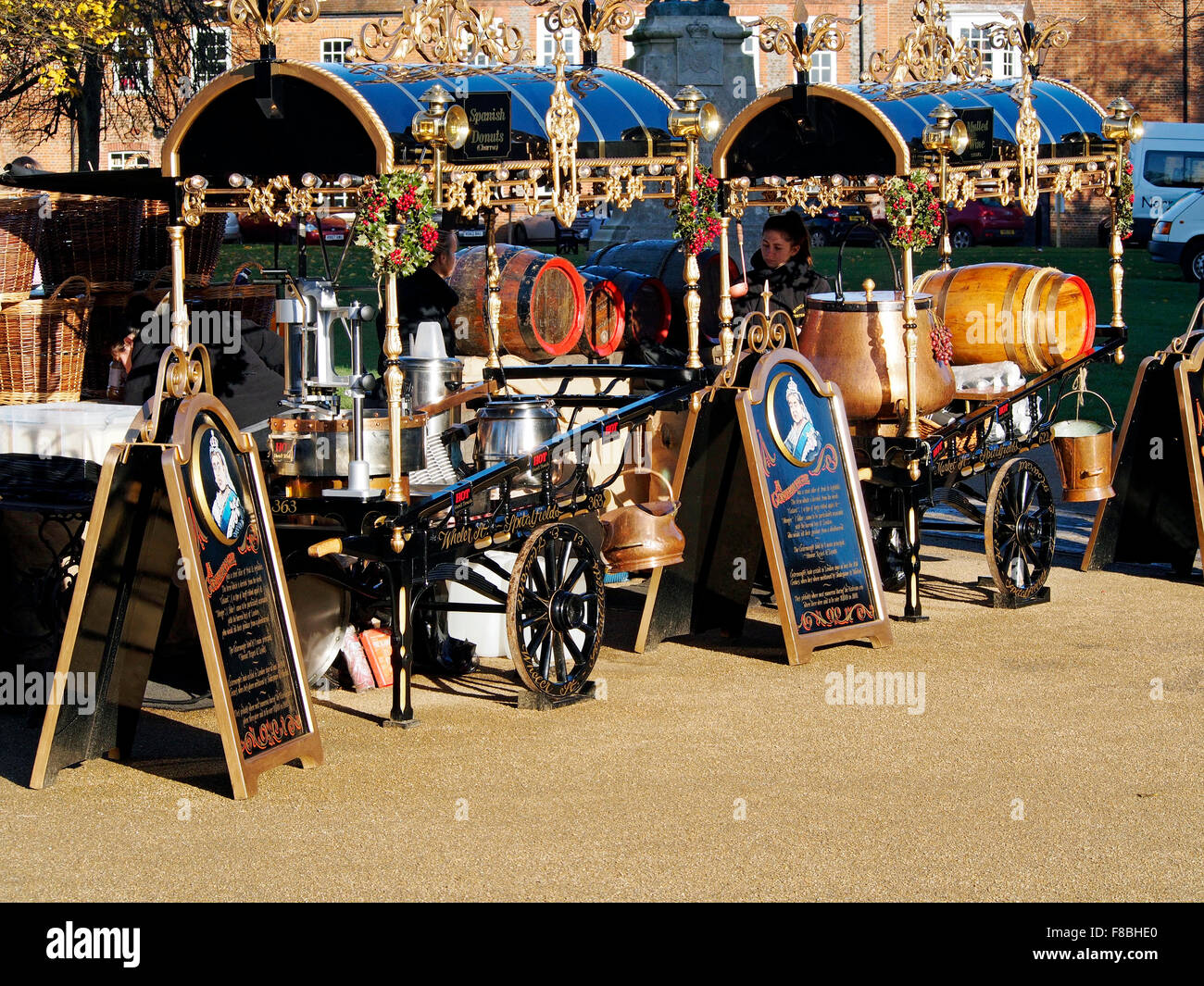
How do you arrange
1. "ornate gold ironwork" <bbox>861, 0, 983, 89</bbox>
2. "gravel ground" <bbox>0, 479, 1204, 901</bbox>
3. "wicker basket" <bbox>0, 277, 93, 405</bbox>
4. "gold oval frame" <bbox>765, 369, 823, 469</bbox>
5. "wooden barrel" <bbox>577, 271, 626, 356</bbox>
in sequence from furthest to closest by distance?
1. "wooden barrel" <bbox>577, 271, 626, 356</bbox>
2. "ornate gold ironwork" <bbox>861, 0, 983, 89</bbox>
3. "wicker basket" <bbox>0, 277, 93, 405</bbox>
4. "gold oval frame" <bbox>765, 369, 823, 469</bbox>
5. "gravel ground" <bbox>0, 479, 1204, 901</bbox>

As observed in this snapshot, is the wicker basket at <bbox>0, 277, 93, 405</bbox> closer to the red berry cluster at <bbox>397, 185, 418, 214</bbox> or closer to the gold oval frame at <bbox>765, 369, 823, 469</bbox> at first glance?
the red berry cluster at <bbox>397, 185, 418, 214</bbox>

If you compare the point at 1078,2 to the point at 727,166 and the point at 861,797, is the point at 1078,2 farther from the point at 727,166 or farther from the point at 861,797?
the point at 861,797

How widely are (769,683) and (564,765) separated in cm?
153

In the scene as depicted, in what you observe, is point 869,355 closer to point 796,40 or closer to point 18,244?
point 796,40

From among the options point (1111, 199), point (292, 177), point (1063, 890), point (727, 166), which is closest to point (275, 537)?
point (292, 177)

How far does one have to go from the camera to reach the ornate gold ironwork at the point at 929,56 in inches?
415

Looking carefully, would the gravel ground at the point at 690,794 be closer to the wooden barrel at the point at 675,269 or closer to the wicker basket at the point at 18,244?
the wicker basket at the point at 18,244

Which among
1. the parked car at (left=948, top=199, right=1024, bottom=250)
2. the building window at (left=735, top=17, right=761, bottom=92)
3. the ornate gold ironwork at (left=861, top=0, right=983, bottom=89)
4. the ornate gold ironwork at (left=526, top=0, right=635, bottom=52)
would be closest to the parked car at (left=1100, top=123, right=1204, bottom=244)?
the parked car at (left=948, top=199, right=1024, bottom=250)

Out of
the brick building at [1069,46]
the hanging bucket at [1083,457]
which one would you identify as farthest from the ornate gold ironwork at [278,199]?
the brick building at [1069,46]

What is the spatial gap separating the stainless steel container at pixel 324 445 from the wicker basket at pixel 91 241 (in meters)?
3.29

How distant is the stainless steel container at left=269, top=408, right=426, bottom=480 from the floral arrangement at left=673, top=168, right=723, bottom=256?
2263 mm

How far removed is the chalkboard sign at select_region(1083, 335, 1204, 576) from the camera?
9.88 meters

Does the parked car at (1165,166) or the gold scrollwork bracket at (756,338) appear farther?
the parked car at (1165,166)

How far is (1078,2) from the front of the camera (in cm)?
3975
